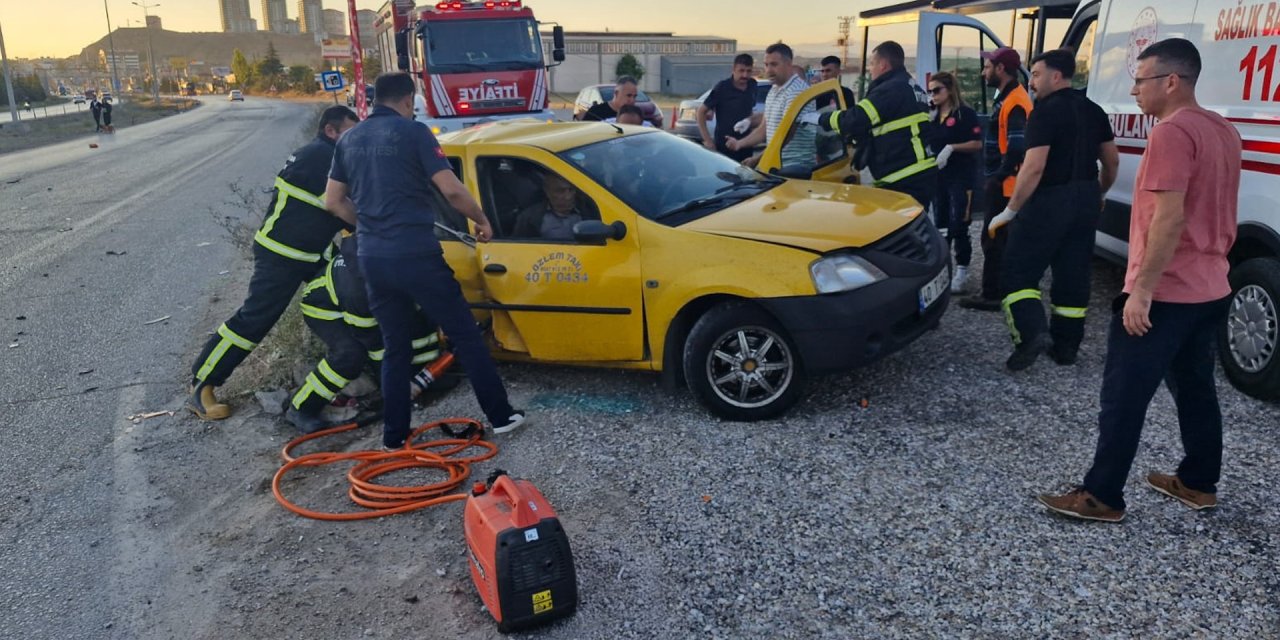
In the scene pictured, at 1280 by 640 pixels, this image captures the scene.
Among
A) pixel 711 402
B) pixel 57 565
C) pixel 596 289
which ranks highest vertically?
pixel 596 289

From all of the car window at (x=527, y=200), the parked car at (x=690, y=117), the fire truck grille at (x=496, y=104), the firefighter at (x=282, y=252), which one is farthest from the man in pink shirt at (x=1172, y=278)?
the fire truck grille at (x=496, y=104)

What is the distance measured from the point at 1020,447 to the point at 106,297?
25.6 feet

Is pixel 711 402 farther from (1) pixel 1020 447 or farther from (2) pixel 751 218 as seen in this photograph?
(1) pixel 1020 447

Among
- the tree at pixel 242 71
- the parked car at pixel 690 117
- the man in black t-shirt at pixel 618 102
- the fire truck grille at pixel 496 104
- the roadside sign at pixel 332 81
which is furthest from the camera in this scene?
the tree at pixel 242 71

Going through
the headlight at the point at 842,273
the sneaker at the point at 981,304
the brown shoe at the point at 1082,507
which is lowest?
the brown shoe at the point at 1082,507

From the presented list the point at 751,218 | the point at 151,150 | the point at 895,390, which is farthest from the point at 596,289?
the point at 151,150

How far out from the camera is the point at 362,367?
511cm

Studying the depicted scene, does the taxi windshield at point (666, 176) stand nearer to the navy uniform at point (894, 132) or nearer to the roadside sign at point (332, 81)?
the navy uniform at point (894, 132)

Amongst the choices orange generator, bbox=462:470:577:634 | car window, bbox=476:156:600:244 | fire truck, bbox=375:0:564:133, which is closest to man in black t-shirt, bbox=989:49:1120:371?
car window, bbox=476:156:600:244

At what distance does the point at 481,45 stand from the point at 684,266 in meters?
12.2

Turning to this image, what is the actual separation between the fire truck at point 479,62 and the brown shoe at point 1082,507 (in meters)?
13.0

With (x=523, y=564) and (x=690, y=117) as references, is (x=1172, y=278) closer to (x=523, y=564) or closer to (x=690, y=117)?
(x=523, y=564)

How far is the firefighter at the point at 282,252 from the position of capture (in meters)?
5.19

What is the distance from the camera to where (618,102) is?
27.7 feet
